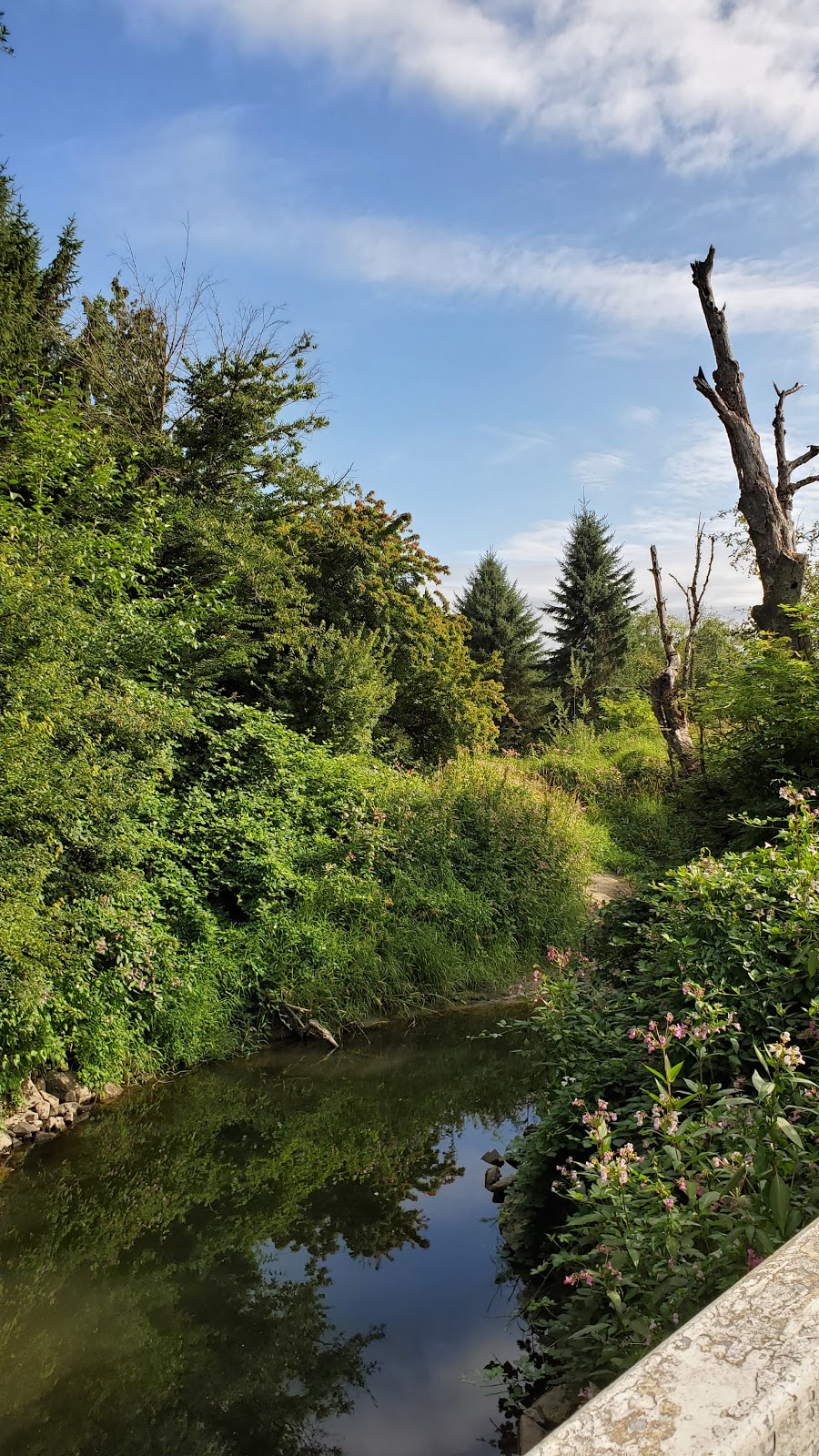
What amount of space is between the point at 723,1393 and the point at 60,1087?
549 centimetres

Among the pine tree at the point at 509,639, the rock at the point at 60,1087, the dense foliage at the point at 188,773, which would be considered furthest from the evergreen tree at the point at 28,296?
the pine tree at the point at 509,639

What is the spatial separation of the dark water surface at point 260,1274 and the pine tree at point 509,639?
19.7m

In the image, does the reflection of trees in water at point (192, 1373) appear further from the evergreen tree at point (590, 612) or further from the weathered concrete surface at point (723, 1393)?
the evergreen tree at point (590, 612)

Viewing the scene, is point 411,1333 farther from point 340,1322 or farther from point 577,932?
point 577,932

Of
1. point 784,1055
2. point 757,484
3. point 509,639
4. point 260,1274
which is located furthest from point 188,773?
point 509,639

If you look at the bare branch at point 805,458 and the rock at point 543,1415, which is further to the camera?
the bare branch at point 805,458

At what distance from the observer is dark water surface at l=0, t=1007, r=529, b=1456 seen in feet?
9.91

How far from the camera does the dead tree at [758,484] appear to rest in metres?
8.48

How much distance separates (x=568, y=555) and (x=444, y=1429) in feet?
91.3

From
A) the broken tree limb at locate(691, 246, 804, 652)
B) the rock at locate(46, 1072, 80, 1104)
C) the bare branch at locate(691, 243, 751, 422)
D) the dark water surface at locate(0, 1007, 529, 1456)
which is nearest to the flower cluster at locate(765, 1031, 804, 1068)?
the dark water surface at locate(0, 1007, 529, 1456)

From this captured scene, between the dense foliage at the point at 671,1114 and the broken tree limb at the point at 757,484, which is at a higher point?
the broken tree limb at the point at 757,484

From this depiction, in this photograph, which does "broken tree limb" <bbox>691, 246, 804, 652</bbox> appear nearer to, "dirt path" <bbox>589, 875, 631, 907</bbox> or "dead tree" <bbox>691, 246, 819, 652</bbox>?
"dead tree" <bbox>691, 246, 819, 652</bbox>

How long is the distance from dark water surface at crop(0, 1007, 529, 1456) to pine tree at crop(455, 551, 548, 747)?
1972cm

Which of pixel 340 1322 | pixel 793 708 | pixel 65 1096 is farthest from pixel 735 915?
pixel 65 1096
